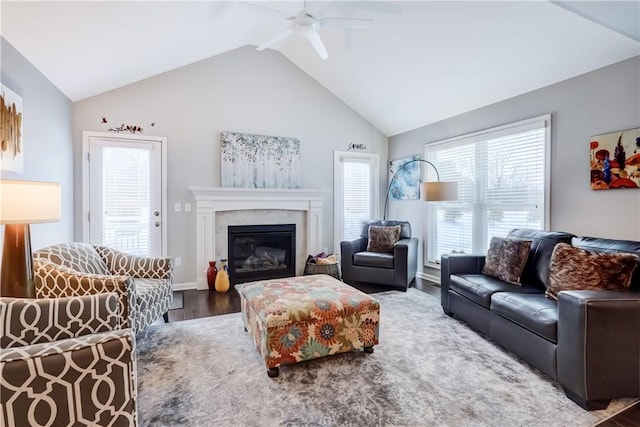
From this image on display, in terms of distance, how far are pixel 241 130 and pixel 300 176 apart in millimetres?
1119

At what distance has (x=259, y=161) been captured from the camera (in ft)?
15.3

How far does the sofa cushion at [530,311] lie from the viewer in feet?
6.84

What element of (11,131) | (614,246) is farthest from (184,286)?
(614,246)

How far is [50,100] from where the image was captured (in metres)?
3.14

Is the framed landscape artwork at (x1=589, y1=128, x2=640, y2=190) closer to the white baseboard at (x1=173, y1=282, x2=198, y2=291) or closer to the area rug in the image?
the area rug

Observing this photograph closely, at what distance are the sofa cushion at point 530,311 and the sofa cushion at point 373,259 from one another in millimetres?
1753

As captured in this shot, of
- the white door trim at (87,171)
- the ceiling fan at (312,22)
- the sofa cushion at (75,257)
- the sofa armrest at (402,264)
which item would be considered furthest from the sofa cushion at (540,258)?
the white door trim at (87,171)

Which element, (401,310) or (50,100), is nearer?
(50,100)

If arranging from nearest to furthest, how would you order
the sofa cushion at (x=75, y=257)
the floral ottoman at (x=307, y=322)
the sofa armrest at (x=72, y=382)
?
the sofa armrest at (x=72, y=382), the floral ottoman at (x=307, y=322), the sofa cushion at (x=75, y=257)

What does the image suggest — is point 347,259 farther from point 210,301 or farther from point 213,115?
point 213,115

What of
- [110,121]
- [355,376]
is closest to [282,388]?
[355,376]

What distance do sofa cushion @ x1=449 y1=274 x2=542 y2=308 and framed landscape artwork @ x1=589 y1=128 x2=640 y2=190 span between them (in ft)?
3.83

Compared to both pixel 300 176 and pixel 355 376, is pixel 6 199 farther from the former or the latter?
pixel 300 176

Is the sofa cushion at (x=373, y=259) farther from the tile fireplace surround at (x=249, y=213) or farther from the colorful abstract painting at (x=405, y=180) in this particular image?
the colorful abstract painting at (x=405, y=180)
